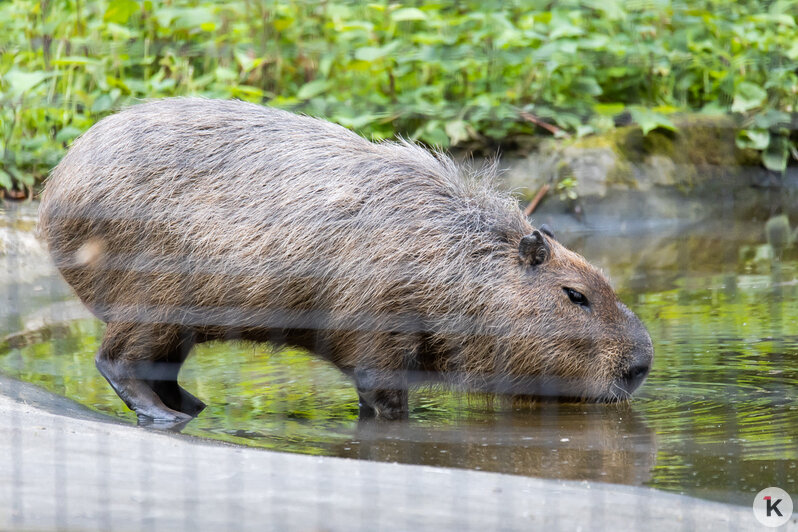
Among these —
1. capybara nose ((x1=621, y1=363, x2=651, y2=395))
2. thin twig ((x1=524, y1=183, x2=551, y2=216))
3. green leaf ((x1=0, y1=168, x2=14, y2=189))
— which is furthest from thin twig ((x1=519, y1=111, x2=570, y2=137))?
capybara nose ((x1=621, y1=363, x2=651, y2=395))

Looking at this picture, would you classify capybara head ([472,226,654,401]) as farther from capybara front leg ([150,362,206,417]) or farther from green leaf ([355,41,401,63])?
green leaf ([355,41,401,63])

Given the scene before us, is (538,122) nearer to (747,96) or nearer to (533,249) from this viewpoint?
(747,96)

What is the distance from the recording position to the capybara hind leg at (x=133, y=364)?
4.48m

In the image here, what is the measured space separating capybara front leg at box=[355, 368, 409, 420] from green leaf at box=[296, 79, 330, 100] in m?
4.52

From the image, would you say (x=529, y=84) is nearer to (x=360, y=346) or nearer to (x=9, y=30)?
(x=9, y=30)

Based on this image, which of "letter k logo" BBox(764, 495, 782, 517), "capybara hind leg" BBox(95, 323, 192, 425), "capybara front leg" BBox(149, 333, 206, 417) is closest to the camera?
"letter k logo" BBox(764, 495, 782, 517)

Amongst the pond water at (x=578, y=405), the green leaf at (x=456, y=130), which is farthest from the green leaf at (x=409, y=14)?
the pond water at (x=578, y=405)

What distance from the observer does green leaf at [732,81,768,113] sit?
922 centimetres

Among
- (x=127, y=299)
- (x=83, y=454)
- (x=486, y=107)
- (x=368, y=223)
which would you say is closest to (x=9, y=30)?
(x=486, y=107)

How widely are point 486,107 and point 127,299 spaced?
15.5 ft

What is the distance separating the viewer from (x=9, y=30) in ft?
28.7

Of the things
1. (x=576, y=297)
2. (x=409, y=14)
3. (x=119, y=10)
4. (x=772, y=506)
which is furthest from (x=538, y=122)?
(x=772, y=506)

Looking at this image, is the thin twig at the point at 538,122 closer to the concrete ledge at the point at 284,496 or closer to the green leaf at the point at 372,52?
the green leaf at the point at 372,52

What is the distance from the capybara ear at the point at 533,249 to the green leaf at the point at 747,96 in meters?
5.50
